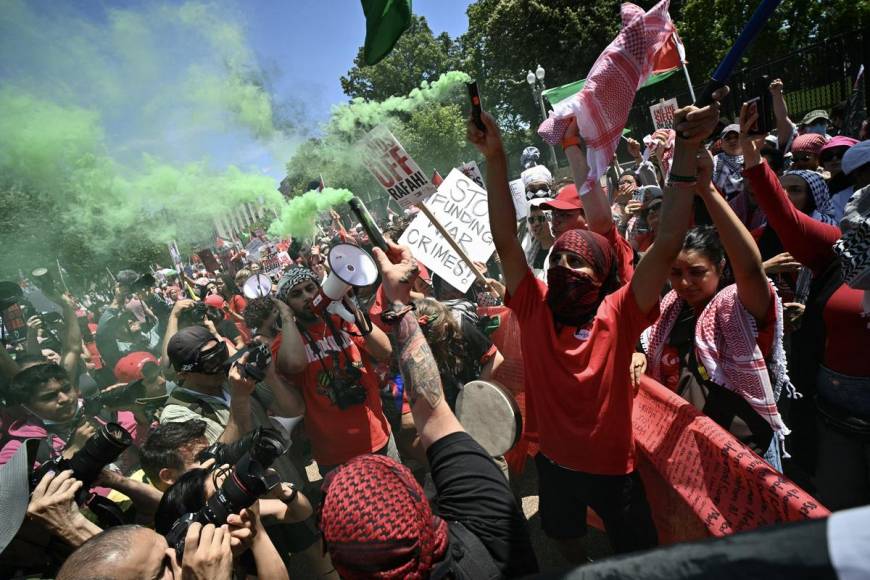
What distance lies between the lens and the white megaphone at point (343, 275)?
9.36ft

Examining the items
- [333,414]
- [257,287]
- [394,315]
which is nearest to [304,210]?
[257,287]

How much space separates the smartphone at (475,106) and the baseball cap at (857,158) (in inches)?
85.4

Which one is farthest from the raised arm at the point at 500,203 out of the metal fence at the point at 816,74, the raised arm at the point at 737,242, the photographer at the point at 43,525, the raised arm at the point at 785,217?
the metal fence at the point at 816,74

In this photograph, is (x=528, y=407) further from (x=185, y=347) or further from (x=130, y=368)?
(x=130, y=368)

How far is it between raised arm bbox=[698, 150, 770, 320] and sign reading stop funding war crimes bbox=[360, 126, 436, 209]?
91.4 inches

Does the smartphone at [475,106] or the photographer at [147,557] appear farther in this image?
the smartphone at [475,106]

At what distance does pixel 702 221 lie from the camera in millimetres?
4031

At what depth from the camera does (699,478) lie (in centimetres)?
191

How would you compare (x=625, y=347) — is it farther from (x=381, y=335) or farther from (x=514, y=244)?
(x=381, y=335)

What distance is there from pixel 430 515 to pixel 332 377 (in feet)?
6.31

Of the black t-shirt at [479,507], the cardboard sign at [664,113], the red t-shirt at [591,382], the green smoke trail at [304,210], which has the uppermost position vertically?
the green smoke trail at [304,210]

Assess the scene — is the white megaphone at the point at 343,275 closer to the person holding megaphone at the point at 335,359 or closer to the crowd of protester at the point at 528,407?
the person holding megaphone at the point at 335,359

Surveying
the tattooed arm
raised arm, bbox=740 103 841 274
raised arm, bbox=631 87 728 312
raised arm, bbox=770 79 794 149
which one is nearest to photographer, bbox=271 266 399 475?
the tattooed arm

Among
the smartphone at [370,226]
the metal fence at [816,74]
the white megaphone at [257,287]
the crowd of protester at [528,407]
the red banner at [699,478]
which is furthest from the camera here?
the metal fence at [816,74]
